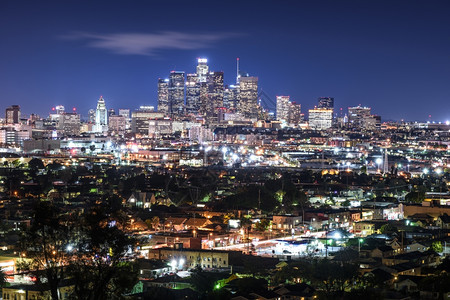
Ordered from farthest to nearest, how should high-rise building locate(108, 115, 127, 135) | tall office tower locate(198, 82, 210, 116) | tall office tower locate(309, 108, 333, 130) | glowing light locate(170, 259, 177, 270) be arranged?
tall office tower locate(309, 108, 333, 130)
tall office tower locate(198, 82, 210, 116)
high-rise building locate(108, 115, 127, 135)
glowing light locate(170, 259, 177, 270)

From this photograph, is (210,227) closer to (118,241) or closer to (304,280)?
(304,280)

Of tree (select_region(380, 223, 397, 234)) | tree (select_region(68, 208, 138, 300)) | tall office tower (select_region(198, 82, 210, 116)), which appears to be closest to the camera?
tree (select_region(68, 208, 138, 300))

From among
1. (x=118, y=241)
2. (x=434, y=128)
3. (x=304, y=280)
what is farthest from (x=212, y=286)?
(x=434, y=128)

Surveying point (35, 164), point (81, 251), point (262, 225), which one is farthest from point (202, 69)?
point (81, 251)

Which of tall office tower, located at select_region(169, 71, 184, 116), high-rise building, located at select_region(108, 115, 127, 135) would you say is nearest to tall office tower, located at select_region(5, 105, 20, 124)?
high-rise building, located at select_region(108, 115, 127, 135)

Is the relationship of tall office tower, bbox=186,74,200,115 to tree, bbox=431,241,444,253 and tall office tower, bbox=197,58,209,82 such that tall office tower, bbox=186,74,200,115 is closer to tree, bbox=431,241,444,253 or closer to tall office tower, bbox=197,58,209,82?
tall office tower, bbox=197,58,209,82

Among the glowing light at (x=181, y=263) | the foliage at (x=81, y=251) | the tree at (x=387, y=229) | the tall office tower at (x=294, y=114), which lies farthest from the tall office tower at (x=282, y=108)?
the foliage at (x=81, y=251)
